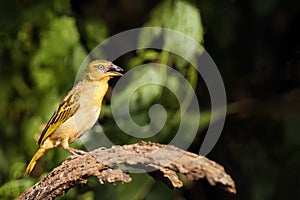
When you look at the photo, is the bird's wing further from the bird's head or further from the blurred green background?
the blurred green background

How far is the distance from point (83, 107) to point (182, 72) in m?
0.70

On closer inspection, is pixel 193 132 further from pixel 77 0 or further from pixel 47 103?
pixel 77 0

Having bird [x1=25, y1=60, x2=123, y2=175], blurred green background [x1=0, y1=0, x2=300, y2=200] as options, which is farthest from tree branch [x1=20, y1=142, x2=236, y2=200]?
blurred green background [x1=0, y1=0, x2=300, y2=200]

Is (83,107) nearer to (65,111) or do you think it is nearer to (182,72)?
(65,111)

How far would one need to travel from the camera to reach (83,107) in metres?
1.29

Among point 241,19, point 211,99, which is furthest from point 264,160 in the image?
point 241,19

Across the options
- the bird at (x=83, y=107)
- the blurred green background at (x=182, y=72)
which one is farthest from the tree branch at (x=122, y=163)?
the blurred green background at (x=182, y=72)

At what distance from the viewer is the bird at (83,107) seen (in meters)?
1.28

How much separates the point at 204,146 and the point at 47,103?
0.40 meters

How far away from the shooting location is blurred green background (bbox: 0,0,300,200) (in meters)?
1.97

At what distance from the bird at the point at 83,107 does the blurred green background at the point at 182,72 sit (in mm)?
516

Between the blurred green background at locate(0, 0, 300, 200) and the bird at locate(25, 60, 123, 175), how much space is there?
1.69ft

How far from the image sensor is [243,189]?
2.25 m

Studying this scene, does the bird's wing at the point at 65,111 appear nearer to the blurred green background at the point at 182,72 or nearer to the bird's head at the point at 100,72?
the bird's head at the point at 100,72
